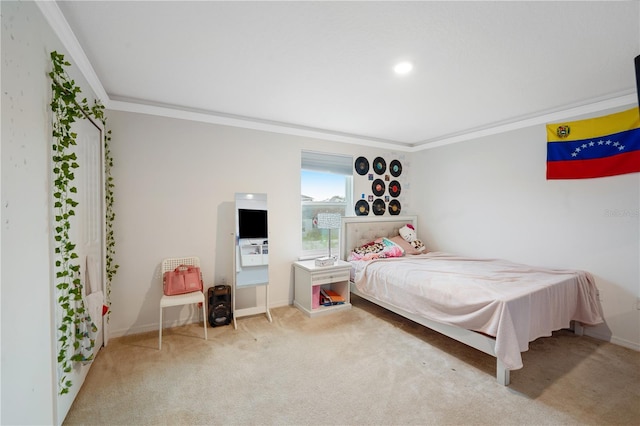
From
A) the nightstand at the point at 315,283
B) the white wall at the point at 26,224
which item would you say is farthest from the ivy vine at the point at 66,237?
the nightstand at the point at 315,283

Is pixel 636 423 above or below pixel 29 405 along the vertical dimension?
below

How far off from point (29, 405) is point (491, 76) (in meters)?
3.73

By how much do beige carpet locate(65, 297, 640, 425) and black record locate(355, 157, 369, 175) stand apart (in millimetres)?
2418

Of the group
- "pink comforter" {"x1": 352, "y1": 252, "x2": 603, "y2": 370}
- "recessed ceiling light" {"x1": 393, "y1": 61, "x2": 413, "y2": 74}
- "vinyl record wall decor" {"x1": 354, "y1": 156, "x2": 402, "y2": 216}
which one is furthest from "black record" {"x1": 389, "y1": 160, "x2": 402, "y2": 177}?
"recessed ceiling light" {"x1": 393, "y1": 61, "x2": 413, "y2": 74}

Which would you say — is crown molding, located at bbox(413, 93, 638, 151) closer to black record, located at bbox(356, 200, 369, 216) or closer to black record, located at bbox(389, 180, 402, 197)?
black record, located at bbox(389, 180, 402, 197)

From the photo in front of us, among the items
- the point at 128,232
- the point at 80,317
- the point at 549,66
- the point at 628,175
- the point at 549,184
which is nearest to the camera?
the point at 80,317

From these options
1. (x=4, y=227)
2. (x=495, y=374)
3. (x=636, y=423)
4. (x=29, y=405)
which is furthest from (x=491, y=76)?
(x=29, y=405)

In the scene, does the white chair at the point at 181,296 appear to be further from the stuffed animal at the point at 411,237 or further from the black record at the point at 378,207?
the stuffed animal at the point at 411,237

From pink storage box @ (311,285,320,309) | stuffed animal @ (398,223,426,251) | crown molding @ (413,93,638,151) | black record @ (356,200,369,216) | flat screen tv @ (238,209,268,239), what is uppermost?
crown molding @ (413,93,638,151)

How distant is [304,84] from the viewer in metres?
2.68

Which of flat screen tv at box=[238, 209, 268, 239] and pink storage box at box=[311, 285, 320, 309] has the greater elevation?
flat screen tv at box=[238, 209, 268, 239]

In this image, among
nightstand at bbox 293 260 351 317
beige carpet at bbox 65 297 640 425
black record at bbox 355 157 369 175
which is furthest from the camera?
black record at bbox 355 157 369 175

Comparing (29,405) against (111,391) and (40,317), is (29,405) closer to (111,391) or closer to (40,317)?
(40,317)

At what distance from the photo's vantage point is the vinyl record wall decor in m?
4.61
